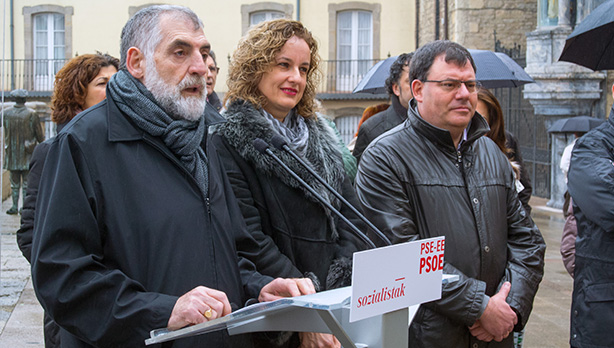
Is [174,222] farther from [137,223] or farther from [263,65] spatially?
[263,65]

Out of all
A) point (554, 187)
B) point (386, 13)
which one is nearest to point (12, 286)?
point (554, 187)

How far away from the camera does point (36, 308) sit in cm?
748

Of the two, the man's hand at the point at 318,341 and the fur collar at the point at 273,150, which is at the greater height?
the fur collar at the point at 273,150

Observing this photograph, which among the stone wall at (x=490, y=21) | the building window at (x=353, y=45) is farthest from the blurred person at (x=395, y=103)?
the building window at (x=353, y=45)

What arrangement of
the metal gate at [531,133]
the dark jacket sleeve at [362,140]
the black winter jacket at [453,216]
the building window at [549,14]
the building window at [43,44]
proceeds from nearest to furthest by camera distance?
the black winter jacket at [453,216], the dark jacket sleeve at [362,140], the building window at [549,14], the metal gate at [531,133], the building window at [43,44]

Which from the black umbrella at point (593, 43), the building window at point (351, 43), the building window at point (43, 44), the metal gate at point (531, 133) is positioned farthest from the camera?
the building window at point (43, 44)

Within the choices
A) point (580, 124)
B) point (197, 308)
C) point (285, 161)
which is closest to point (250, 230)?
point (285, 161)

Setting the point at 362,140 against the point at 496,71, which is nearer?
the point at 362,140

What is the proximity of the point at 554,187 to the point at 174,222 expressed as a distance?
13.9 metres

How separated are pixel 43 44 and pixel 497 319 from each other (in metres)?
28.9

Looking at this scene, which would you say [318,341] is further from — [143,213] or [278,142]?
[143,213]

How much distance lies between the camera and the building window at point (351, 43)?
94.7 feet

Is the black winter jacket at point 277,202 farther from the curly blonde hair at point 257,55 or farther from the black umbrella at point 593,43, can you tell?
the black umbrella at point 593,43

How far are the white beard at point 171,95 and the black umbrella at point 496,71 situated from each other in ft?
12.7
